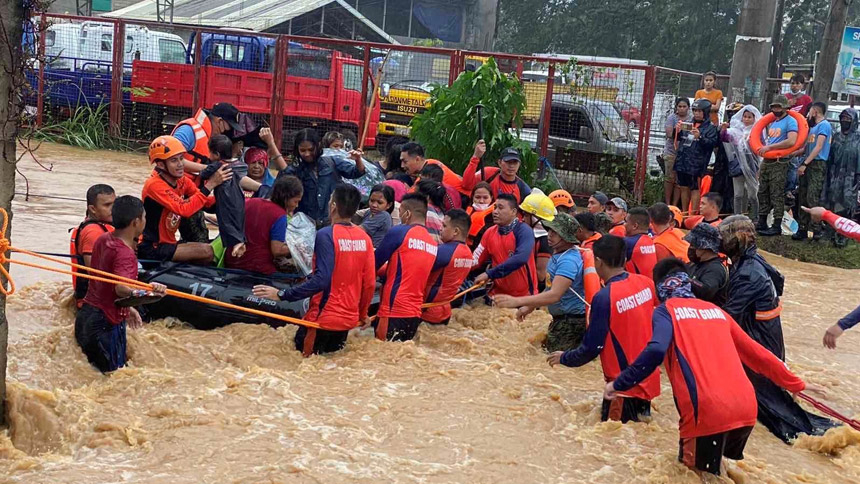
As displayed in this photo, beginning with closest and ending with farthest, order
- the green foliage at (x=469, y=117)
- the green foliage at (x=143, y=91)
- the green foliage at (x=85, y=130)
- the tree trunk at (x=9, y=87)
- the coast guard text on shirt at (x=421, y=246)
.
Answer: the tree trunk at (x=9, y=87) → the coast guard text on shirt at (x=421, y=246) → the green foliage at (x=469, y=117) → the green foliage at (x=143, y=91) → the green foliage at (x=85, y=130)

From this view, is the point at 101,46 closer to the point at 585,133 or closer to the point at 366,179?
the point at 585,133

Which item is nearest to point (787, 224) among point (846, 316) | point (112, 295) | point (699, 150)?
point (699, 150)

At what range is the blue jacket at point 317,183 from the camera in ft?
31.9

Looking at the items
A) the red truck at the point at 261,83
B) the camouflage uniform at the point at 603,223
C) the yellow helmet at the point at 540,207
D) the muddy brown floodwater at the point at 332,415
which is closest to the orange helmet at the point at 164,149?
the muddy brown floodwater at the point at 332,415

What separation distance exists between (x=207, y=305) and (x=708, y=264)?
416cm

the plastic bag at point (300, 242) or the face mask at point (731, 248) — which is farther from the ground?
the face mask at point (731, 248)

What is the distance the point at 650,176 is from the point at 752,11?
3.57m

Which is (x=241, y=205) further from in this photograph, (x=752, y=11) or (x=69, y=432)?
(x=752, y=11)

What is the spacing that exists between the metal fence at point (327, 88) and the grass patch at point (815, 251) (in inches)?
91.6

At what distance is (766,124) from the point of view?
13945 millimetres

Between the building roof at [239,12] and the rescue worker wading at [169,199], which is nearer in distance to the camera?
the rescue worker wading at [169,199]

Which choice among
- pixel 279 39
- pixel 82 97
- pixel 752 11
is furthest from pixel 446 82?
pixel 82 97

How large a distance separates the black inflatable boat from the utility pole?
1158cm

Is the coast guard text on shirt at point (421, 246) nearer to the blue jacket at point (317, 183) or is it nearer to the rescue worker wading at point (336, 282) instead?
the rescue worker wading at point (336, 282)
